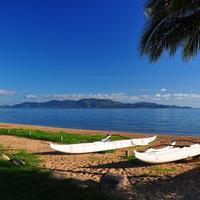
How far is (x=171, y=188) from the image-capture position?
10453 millimetres

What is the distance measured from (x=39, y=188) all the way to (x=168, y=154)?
679 centimetres

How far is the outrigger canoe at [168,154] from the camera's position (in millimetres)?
13906

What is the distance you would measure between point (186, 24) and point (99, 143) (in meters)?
9.37

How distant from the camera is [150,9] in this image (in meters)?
11.6

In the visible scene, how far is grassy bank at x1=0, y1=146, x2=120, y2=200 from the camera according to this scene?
8594 millimetres

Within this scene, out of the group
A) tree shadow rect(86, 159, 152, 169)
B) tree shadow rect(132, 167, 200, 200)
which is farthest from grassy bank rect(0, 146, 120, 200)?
tree shadow rect(86, 159, 152, 169)

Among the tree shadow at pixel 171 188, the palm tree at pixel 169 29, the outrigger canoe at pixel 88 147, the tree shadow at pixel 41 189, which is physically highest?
the palm tree at pixel 169 29

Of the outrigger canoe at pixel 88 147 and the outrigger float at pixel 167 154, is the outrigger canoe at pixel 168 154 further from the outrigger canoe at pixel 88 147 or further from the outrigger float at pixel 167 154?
the outrigger canoe at pixel 88 147

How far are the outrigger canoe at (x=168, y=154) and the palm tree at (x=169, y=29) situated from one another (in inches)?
149

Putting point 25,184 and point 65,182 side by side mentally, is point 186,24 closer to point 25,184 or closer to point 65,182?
point 65,182

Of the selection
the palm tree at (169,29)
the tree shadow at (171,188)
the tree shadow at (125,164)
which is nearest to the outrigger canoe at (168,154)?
the tree shadow at (125,164)

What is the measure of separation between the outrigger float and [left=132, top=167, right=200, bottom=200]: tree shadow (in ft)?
6.35

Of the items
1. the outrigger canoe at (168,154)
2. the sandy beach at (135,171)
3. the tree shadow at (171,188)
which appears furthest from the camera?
the outrigger canoe at (168,154)

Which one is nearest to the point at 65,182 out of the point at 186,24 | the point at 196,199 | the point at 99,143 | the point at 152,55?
the point at 196,199
